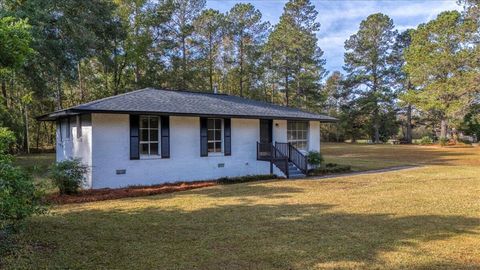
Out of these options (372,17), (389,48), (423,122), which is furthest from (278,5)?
(423,122)

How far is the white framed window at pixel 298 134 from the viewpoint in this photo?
1772cm

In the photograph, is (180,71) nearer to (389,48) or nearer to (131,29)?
(131,29)

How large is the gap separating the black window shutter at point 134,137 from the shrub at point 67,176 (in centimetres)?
206

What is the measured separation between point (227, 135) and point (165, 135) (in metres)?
2.90

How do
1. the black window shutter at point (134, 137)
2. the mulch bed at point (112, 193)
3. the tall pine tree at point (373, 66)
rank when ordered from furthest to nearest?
the tall pine tree at point (373, 66), the black window shutter at point (134, 137), the mulch bed at point (112, 193)

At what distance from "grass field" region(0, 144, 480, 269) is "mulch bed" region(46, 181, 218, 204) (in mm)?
600

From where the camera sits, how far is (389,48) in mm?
47438

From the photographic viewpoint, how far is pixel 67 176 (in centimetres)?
1072

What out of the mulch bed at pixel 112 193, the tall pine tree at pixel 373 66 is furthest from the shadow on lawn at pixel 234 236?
the tall pine tree at pixel 373 66

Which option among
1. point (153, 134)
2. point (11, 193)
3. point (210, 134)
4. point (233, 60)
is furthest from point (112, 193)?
point (233, 60)

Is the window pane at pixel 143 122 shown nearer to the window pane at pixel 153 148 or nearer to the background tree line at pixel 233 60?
the window pane at pixel 153 148

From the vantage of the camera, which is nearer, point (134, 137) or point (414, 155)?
point (134, 137)

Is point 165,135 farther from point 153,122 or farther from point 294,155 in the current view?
point 294,155

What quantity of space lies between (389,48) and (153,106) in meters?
42.6
